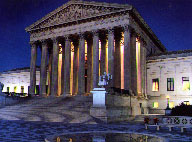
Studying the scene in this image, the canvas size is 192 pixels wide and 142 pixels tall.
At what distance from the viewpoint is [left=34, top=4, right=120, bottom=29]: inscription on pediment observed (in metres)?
42.1

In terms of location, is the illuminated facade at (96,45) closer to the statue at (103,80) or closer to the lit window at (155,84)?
the lit window at (155,84)

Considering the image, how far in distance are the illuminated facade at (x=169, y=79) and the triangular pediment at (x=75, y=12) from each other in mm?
13655

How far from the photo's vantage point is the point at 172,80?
150 ft

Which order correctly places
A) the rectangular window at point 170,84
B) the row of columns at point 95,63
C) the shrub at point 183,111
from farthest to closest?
the rectangular window at point 170,84 → the row of columns at point 95,63 → the shrub at point 183,111

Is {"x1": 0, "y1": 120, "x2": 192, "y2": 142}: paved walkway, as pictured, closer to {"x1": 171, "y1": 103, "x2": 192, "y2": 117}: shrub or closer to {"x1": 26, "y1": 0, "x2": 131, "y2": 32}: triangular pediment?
{"x1": 171, "y1": 103, "x2": 192, "y2": 117}: shrub

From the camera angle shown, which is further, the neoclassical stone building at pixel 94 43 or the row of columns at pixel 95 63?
the neoclassical stone building at pixel 94 43

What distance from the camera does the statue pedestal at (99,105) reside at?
2657 cm

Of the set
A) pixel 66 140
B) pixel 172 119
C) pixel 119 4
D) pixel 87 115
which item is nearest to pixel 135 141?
pixel 66 140

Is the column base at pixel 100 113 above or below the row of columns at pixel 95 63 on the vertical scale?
below

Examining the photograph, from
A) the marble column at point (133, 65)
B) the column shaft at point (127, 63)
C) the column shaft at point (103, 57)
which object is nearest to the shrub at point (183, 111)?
the column shaft at point (127, 63)

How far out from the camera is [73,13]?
1794 inches

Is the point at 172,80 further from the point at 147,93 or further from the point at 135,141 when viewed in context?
the point at 135,141

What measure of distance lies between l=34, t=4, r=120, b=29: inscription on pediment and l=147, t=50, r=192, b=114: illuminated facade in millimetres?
14082

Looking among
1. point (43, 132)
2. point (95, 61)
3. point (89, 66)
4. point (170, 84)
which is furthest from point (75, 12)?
point (43, 132)
